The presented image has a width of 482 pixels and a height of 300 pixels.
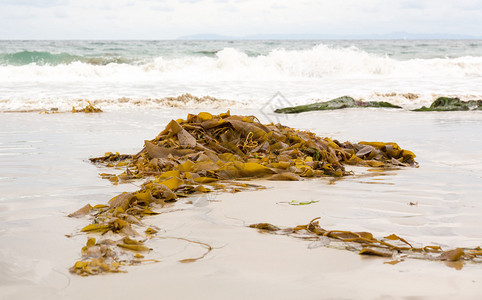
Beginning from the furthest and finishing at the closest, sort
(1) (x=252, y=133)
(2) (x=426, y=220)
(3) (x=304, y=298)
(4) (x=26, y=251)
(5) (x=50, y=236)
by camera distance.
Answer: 1. (1) (x=252, y=133)
2. (2) (x=426, y=220)
3. (5) (x=50, y=236)
4. (4) (x=26, y=251)
5. (3) (x=304, y=298)

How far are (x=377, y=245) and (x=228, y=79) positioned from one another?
13.9 metres

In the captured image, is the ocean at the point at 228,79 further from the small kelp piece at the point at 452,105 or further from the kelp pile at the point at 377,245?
the kelp pile at the point at 377,245

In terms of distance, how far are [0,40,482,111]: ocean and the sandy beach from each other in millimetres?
6078

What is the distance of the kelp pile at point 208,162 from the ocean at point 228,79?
5594 millimetres

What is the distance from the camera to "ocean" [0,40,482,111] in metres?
10.5

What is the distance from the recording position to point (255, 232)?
2158 millimetres

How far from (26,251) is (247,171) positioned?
1796mm

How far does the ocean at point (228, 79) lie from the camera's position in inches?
415

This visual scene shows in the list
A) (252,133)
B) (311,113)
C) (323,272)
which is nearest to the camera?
(323,272)

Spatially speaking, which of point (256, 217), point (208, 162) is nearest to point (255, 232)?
point (256, 217)

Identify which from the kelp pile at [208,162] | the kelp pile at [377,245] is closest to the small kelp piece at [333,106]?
the kelp pile at [208,162]

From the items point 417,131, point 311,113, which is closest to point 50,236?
point 417,131

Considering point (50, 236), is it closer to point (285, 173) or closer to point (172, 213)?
point (172, 213)

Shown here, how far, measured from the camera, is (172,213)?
250 centimetres
